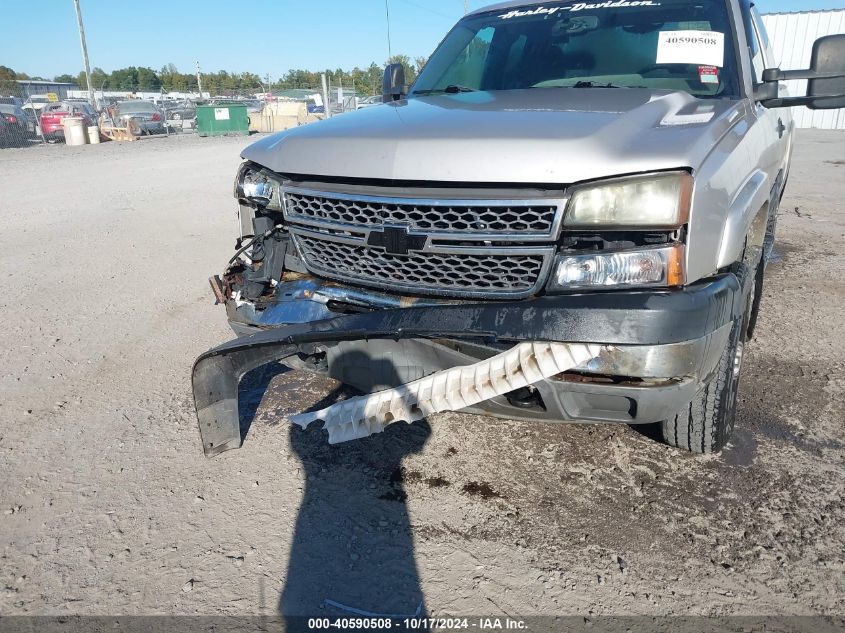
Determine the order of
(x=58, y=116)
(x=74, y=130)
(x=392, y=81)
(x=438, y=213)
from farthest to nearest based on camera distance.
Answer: (x=58, y=116), (x=74, y=130), (x=392, y=81), (x=438, y=213)

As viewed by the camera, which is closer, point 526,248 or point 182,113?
point 526,248

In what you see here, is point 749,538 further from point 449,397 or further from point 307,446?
point 307,446

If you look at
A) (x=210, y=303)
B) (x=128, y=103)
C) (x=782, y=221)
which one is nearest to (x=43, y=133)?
(x=128, y=103)

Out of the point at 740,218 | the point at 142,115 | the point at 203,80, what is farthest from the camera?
the point at 203,80

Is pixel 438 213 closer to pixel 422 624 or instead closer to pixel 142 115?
pixel 422 624

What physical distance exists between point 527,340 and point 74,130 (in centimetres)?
2547

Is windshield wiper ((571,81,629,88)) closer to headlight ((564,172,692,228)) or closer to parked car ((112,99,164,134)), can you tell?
headlight ((564,172,692,228))

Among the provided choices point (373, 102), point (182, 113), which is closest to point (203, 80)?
point (182, 113)

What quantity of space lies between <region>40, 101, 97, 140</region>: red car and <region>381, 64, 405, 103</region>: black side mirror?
953 inches

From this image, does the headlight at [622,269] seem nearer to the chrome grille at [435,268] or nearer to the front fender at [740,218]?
the chrome grille at [435,268]

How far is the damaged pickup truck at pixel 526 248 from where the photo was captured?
7.01ft

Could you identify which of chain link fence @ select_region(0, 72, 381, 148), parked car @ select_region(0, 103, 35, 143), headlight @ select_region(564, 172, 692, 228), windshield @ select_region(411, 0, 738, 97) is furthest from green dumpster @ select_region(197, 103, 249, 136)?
headlight @ select_region(564, 172, 692, 228)

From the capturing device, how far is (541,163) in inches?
86.5

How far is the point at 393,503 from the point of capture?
106 inches
